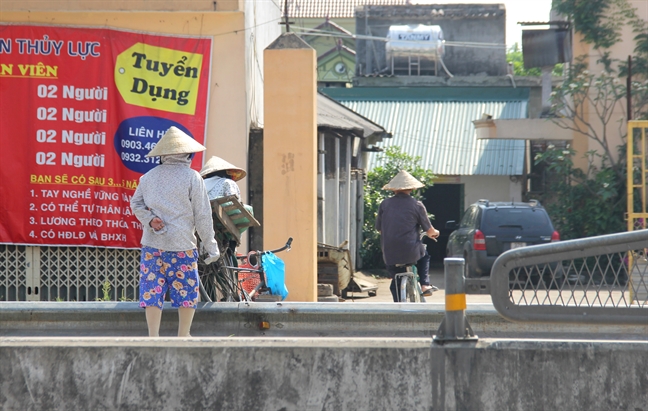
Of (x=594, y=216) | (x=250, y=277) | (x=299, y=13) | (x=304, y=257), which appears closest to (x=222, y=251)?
(x=250, y=277)

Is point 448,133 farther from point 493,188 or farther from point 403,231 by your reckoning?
point 403,231

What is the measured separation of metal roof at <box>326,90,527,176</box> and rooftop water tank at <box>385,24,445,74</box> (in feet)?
9.49

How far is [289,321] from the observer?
21.4ft

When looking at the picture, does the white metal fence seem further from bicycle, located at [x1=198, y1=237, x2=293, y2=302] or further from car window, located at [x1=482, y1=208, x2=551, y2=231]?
car window, located at [x1=482, y1=208, x2=551, y2=231]

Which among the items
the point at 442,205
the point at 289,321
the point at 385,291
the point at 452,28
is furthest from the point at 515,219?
the point at 452,28

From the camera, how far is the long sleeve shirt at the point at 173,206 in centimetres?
600

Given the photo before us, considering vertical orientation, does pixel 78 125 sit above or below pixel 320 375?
above

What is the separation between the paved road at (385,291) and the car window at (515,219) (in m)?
1.47

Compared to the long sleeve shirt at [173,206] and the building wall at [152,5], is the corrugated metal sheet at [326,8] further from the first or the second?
the long sleeve shirt at [173,206]

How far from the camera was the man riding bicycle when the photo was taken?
890 cm

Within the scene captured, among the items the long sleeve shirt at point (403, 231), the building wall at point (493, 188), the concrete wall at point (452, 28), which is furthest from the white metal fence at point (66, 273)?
the concrete wall at point (452, 28)

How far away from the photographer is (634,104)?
1719 centimetres

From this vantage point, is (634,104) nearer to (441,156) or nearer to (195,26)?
(441,156)

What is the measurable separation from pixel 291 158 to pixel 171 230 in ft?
12.7
